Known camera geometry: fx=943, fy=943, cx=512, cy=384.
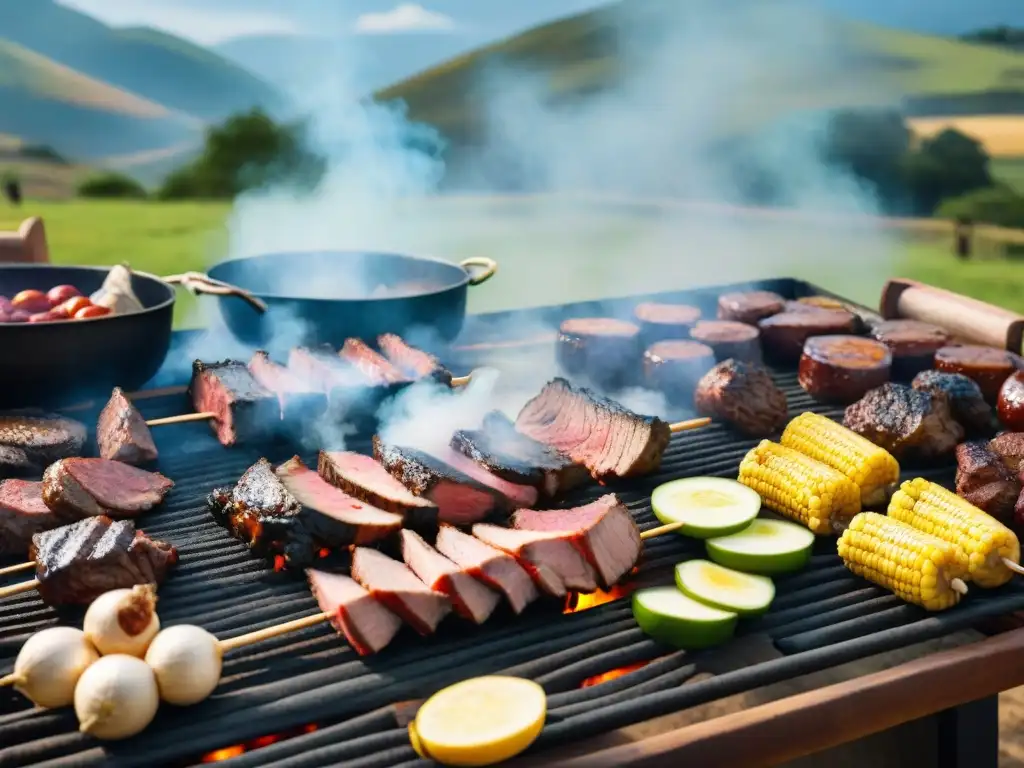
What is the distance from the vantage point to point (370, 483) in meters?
3.86

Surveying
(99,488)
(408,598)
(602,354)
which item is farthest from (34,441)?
(602,354)

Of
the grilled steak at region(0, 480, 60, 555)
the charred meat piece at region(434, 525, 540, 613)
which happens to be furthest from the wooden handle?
the grilled steak at region(0, 480, 60, 555)

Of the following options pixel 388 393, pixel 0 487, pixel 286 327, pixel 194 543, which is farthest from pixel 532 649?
pixel 286 327

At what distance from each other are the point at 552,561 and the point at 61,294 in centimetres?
325

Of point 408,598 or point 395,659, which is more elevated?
point 408,598

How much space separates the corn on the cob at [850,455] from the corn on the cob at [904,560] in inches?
16.1

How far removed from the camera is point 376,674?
2934 millimetres

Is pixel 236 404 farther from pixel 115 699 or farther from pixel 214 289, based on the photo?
pixel 115 699

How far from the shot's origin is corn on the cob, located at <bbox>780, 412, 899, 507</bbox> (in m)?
3.96

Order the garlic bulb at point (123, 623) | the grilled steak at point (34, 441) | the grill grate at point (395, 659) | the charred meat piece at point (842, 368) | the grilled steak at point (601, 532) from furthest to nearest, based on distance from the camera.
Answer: the charred meat piece at point (842, 368) → the grilled steak at point (34, 441) → the grilled steak at point (601, 532) → the garlic bulb at point (123, 623) → the grill grate at point (395, 659)

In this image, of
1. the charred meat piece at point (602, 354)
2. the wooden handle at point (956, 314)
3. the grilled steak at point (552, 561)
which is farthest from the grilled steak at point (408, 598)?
the wooden handle at point (956, 314)

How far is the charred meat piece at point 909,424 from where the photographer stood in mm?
4531

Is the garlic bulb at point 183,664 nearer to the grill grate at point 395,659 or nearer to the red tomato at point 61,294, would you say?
the grill grate at point 395,659

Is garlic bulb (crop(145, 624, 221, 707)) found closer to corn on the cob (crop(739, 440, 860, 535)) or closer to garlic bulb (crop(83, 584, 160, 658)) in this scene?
garlic bulb (crop(83, 584, 160, 658))
